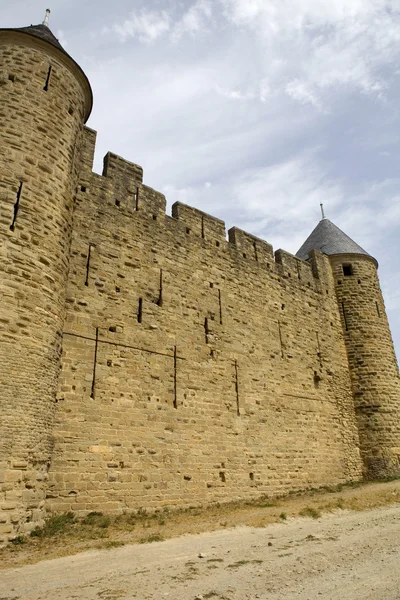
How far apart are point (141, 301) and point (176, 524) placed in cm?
440

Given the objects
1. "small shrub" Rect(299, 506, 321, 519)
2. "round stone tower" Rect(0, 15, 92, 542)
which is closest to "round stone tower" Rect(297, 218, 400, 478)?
"small shrub" Rect(299, 506, 321, 519)

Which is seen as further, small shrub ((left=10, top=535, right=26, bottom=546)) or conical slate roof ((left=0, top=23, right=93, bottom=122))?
conical slate roof ((left=0, top=23, right=93, bottom=122))

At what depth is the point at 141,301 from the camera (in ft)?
31.4

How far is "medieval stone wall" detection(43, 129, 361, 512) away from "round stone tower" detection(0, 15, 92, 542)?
→ 705mm

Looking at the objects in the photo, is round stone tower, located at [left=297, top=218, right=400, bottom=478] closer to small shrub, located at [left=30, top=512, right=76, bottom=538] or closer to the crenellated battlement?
the crenellated battlement

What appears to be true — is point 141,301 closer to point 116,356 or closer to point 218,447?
point 116,356

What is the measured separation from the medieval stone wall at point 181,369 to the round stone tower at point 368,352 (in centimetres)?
58

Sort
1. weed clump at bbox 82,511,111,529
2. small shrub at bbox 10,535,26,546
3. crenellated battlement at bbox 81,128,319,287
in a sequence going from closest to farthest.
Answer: small shrub at bbox 10,535,26,546 < weed clump at bbox 82,511,111,529 < crenellated battlement at bbox 81,128,319,287

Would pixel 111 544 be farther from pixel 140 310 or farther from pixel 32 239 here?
pixel 32 239

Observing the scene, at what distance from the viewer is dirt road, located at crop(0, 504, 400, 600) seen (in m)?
3.96

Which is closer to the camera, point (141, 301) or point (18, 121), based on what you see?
point (18, 121)

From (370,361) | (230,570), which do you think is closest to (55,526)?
(230,570)

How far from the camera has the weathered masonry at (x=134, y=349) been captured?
7.04m

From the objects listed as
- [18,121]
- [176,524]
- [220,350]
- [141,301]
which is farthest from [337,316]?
[18,121]
